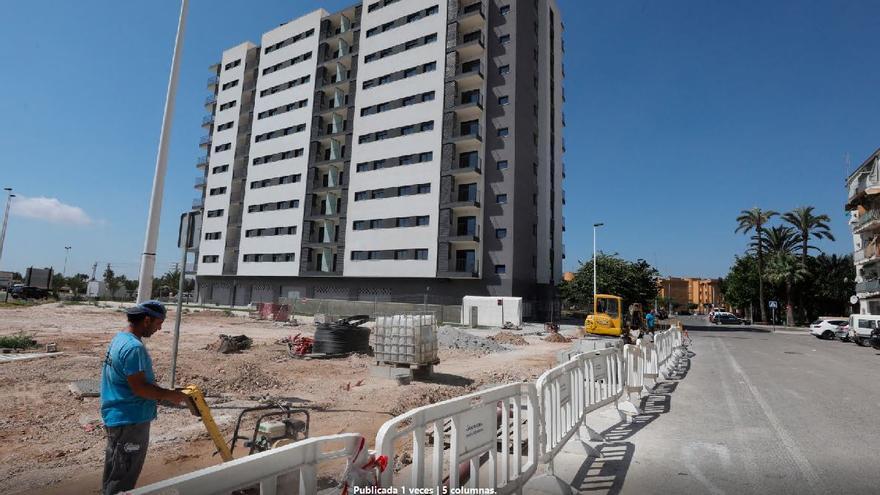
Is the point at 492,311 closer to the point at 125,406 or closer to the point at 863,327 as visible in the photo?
the point at 863,327

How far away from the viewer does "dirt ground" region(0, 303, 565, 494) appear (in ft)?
17.1

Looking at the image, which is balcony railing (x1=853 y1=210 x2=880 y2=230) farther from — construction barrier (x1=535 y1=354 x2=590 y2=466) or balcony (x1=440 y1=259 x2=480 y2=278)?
construction barrier (x1=535 y1=354 x2=590 y2=466)

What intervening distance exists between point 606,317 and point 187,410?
67.7 ft

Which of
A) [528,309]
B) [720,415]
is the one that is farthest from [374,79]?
[720,415]

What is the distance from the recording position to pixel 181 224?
8242 millimetres

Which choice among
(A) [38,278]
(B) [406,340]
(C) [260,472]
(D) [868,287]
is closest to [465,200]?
(B) [406,340]

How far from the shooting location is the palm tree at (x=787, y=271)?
46938 millimetres

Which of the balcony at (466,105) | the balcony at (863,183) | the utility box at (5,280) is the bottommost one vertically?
the utility box at (5,280)

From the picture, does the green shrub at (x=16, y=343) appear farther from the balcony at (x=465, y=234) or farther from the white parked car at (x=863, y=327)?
the white parked car at (x=863, y=327)

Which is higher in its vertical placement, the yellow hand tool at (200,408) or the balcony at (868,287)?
the balcony at (868,287)

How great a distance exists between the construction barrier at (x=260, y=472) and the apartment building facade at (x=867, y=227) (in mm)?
47891

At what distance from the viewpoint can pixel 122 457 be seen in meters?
3.23

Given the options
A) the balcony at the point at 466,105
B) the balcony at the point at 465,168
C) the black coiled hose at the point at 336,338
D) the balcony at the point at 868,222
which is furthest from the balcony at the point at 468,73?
the balcony at the point at 868,222

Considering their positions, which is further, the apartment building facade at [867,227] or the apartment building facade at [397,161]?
the apartment building facade at [397,161]
